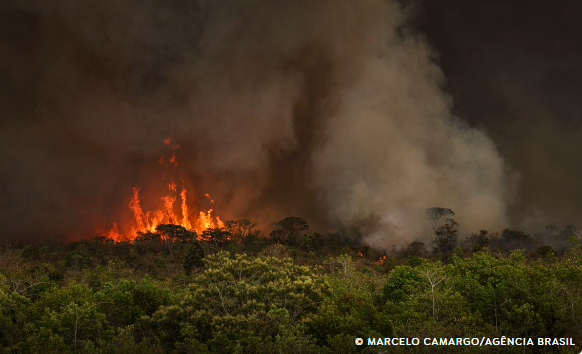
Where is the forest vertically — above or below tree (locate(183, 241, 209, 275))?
below

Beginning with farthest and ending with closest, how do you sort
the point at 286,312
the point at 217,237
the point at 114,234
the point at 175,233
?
the point at 114,234 < the point at 175,233 < the point at 217,237 < the point at 286,312

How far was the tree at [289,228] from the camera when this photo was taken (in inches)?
4813

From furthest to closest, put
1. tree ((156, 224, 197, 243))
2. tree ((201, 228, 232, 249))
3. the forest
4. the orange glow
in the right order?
the orange glow
tree ((156, 224, 197, 243))
tree ((201, 228, 232, 249))
the forest

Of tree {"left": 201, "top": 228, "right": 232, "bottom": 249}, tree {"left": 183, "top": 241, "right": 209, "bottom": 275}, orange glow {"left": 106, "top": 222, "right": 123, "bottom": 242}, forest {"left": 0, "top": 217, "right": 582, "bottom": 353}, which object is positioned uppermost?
orange glow {"left": 106, "top": 222, "right": 123, "bottom": 242}

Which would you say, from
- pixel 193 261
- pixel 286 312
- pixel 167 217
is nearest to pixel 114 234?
pixel 167 217

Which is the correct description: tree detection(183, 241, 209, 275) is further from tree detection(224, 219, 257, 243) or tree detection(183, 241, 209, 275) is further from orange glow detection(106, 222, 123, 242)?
orange glow detection(106, 222, 123, 242)

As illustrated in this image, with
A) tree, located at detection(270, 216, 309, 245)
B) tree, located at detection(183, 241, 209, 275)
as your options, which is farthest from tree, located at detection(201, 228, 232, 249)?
tree, located at detection(183, 241, 209, 275)

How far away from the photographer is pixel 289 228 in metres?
123

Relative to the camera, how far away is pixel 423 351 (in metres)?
23.6

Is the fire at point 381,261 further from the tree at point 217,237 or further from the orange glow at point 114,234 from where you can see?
the orange glow at point 114,234

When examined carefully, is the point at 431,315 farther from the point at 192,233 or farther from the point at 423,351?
the point at 192,233

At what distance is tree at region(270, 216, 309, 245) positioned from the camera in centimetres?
12225

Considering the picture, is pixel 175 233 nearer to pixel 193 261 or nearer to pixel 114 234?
pixel 193 261

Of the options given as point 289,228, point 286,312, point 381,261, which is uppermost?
point 289,228
